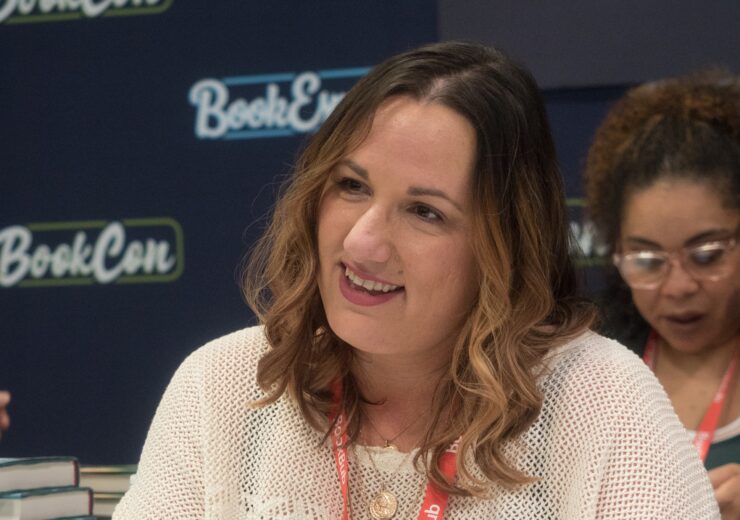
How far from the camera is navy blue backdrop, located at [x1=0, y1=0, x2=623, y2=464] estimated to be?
10.3ft

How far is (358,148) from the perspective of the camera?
1850mm

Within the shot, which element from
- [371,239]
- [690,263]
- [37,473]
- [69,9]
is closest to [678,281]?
[690,263]

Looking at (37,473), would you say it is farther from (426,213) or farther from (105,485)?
(426,213)

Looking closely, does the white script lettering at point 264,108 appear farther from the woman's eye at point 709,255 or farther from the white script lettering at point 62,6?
the woman's eye at point 709,255

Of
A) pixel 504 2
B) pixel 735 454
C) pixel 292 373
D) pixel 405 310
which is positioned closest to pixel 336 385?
pixel 292 373

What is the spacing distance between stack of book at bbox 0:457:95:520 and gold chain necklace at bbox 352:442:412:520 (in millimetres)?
506

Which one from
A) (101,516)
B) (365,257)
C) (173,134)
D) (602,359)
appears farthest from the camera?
(173,134)

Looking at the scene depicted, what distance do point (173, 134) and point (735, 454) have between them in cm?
164

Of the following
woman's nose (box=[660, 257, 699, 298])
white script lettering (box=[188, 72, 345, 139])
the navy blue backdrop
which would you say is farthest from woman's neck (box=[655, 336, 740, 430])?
white script lettering (box=[188, 72, 345, 139])

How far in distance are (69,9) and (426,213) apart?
6.13ft

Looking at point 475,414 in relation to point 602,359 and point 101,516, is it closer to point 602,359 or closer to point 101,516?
point 602,359

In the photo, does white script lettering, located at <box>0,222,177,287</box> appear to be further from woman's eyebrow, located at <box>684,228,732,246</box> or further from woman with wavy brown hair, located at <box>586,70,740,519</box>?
woman's eyebrow, located at <box>684,228,732,246</box>

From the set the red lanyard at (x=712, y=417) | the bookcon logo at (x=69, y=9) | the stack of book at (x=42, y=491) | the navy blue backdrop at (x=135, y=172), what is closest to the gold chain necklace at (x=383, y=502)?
the stack of book at (x=42, y=491)

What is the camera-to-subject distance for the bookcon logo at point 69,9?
3.26 metres
